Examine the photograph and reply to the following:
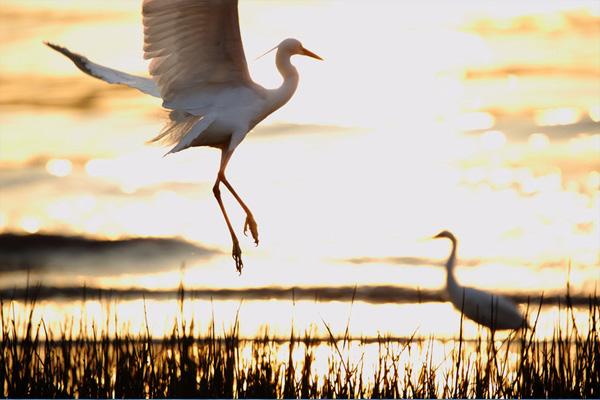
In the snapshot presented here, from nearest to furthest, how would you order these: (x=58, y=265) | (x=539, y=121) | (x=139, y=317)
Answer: (x=139, y=317), (x=58, y=265), (x=539, y=121)

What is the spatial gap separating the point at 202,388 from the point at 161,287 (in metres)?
10.3

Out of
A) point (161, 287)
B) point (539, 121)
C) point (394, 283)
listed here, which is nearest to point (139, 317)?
point (161, 287)

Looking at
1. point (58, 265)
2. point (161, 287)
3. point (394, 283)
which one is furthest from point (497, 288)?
point (58, 265)

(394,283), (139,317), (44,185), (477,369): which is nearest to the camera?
(477,369)

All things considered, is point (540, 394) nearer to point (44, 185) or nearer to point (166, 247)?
point (166, 247)

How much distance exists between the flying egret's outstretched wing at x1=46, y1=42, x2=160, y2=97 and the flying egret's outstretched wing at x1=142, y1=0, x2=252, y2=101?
578 millimetres

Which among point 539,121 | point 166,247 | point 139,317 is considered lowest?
point 139,317

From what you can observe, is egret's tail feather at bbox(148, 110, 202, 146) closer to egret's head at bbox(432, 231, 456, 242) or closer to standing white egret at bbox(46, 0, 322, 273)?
standing white egret at bbox(46, 0, 322, 273)

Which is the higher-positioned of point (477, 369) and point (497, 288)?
point (497, 288)

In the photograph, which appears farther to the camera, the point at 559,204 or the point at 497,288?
the point at 559,204

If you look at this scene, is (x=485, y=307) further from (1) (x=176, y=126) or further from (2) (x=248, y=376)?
(2) (x=248, y=376)

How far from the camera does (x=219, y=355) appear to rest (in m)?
10.5

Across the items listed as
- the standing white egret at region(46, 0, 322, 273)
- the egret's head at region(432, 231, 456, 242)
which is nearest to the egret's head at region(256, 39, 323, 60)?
the standing white egret at region(46, 0, 322, 273)

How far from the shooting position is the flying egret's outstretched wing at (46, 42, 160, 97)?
1207 cm
